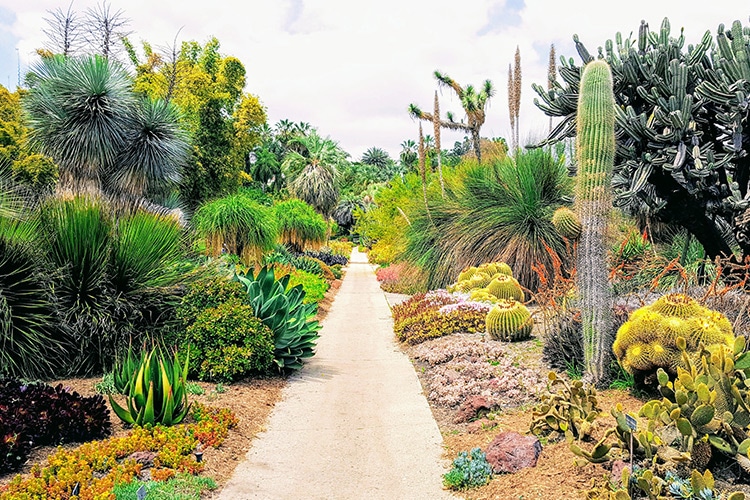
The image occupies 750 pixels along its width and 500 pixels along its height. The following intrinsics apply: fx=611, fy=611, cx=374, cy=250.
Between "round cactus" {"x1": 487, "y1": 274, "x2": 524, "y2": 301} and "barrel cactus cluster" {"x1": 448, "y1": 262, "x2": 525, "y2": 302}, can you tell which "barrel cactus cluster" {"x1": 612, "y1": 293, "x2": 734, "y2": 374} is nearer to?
"barrel cactus cluster" {"x1": 448, "y1": 262, "x2": 525, "y2": 302}

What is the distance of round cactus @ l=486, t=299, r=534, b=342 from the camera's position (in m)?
9.19

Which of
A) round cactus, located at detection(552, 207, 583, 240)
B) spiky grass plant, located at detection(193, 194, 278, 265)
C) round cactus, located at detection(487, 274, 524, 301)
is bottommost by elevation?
round cactus, located at detection(487, 274, 524, 301)

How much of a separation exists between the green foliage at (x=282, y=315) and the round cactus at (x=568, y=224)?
3.89 meters

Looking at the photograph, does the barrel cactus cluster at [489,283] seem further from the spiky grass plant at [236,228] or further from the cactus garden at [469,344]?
the spiky grass plant at [236,228]

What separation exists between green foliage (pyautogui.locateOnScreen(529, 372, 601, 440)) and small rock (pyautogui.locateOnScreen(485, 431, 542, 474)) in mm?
292

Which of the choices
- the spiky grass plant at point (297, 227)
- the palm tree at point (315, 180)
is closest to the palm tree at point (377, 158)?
the palm tree at point (315, 180)

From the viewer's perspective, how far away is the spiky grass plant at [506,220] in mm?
14133

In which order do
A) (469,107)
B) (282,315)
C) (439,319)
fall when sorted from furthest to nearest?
1. (469,107)
2. (439,319)
3. (282,315)

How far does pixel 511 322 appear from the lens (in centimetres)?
921

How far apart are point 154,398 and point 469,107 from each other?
831 inches

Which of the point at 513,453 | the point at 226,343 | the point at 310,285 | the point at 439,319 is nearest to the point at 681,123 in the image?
the point at 439,319

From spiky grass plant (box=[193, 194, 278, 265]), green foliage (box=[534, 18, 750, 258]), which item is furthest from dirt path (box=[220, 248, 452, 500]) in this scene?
spiky grass plant (box=[193, 194, 278, 265])

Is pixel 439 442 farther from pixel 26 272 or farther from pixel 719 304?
pixel 26 272

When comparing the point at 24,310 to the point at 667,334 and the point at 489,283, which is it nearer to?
the point at 667,334
